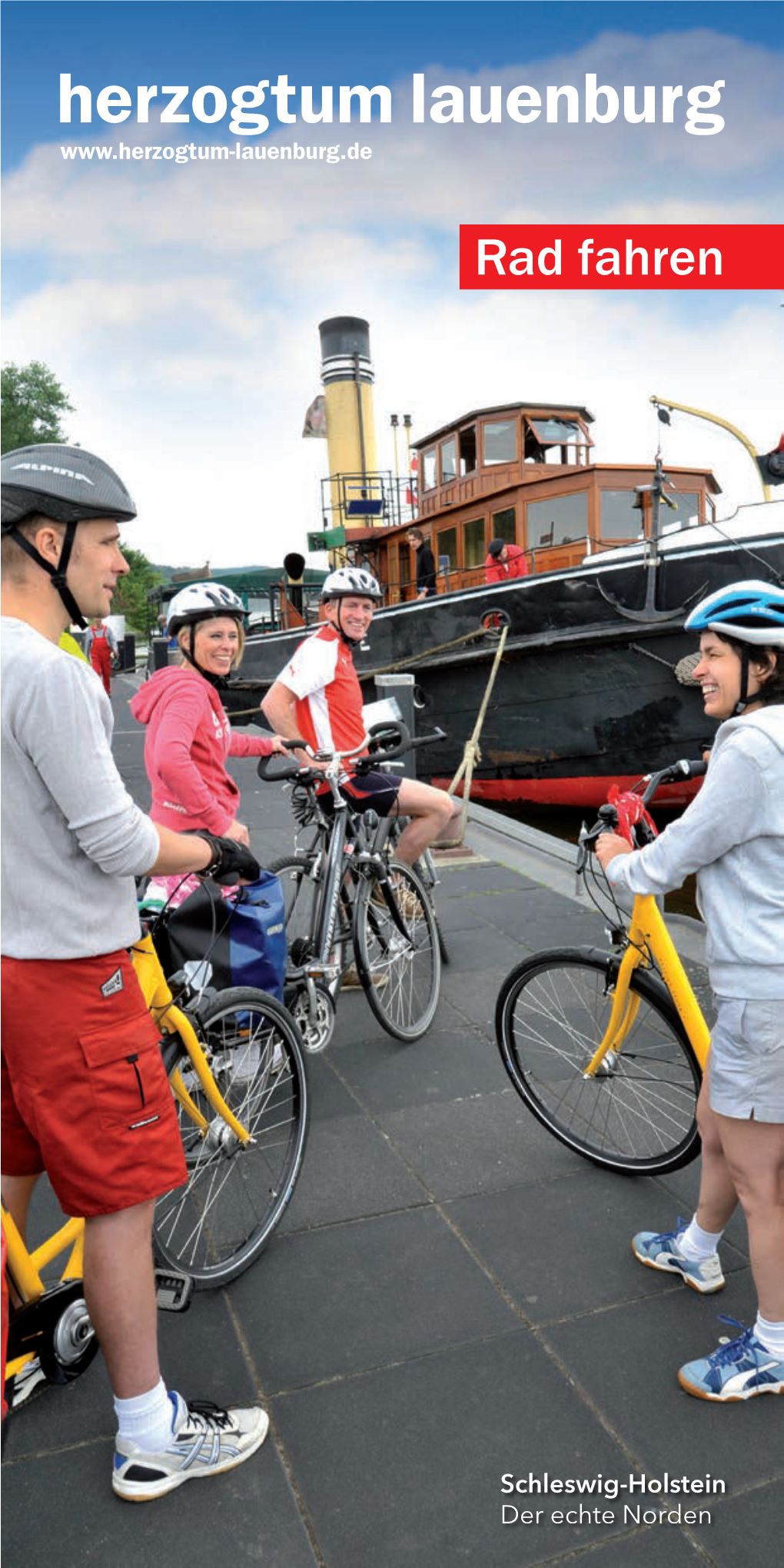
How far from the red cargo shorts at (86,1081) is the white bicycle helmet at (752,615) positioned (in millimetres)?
1386

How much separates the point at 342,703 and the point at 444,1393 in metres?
2.76

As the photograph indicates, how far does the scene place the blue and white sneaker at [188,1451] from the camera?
1895mm

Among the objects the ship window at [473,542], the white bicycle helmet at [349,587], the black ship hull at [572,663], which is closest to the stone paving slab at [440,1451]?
the white bicycle helmet at [349,587]

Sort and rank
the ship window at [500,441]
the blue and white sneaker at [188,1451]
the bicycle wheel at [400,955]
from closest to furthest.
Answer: the blue and white sneaker at [188,1451]
the bicycle wheel at [400,955]
the ship window at [500,441]

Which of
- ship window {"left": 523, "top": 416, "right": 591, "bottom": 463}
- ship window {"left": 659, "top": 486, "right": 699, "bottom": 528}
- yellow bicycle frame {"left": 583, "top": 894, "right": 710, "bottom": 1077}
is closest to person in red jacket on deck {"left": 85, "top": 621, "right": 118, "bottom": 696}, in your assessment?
ship window {"left": 523, "top": 416, "right": 591, "bottom": 463}

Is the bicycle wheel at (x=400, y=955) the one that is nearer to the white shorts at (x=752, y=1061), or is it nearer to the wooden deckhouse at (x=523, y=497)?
the white shorts at (x=752, y=1061)

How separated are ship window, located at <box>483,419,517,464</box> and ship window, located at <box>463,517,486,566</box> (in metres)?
1.23

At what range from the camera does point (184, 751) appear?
301 centimetres

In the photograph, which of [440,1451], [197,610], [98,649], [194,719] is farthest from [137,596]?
[440,1451]

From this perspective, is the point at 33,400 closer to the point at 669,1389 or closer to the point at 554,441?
the point at 554,441

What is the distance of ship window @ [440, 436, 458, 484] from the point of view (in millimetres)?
14391

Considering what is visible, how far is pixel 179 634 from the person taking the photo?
3.24m

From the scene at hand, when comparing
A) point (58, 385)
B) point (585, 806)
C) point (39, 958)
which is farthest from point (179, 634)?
point (58, 385)

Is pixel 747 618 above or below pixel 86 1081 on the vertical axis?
above
